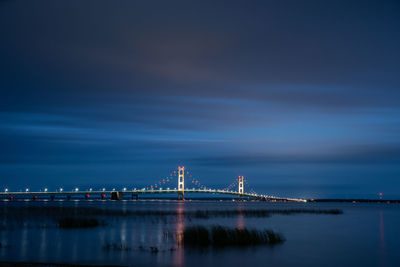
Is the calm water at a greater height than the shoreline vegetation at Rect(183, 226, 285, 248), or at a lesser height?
lesser

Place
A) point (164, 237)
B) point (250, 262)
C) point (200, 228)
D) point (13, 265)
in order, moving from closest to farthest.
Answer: point (13, 265) → point (250, 262) → point (200, 228) → point (164, 237)

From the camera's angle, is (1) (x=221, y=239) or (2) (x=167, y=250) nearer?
(2) (x=167, y=250)

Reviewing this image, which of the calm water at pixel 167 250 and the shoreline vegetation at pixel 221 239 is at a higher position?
the shoreline vegetation at pixel 221 239

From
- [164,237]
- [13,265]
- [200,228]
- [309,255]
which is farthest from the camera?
[164,237]

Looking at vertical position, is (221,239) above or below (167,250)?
above

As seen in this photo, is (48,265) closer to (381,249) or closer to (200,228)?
(200,228)

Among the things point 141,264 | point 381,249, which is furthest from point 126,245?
point 381,249

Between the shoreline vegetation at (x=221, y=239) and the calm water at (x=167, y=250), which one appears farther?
the shoreline vegetation at (x=221, y=239)

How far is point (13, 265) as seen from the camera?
60.4 ft

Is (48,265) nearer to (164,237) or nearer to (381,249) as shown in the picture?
(164,237)

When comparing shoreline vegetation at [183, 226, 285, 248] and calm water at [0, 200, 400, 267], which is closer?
calm water at [0, 200, 400, 267]

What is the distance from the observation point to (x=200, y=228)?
27.7m

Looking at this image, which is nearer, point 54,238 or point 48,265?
point 48,265

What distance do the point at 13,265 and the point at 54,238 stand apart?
442 inches
